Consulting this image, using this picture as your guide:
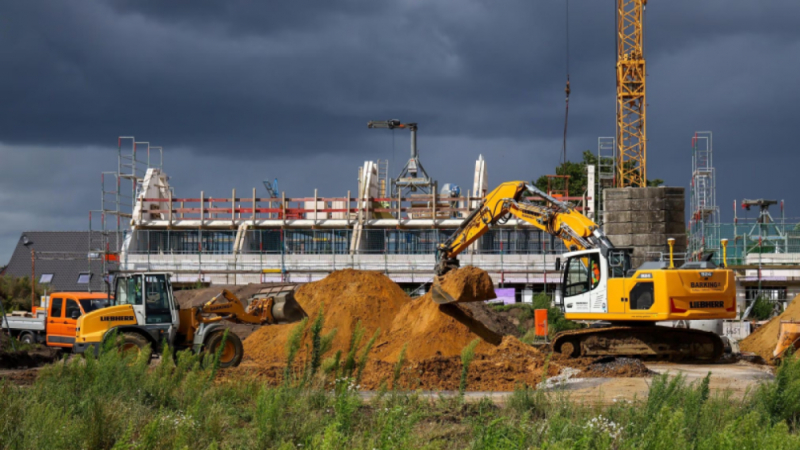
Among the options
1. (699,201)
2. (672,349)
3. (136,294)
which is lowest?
(672,349)

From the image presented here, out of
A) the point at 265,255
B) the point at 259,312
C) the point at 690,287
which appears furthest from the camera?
the point at 265,255

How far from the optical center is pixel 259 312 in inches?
985

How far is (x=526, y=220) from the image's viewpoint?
25.7 metres

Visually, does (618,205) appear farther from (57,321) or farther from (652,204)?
(57,321)

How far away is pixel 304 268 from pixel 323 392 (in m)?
43.1

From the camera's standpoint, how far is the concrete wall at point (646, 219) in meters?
46.8

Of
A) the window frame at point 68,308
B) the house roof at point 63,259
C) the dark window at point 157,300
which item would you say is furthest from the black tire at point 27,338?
the house roof at point 63,259

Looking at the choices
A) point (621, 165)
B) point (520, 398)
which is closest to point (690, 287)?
point (520, 398)

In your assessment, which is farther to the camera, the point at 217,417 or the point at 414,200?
the point at 414,200

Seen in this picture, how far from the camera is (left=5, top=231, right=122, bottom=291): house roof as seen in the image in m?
58.0

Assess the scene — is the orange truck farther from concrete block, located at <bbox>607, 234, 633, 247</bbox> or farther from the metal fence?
the metal fence

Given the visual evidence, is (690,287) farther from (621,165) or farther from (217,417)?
(621,165)

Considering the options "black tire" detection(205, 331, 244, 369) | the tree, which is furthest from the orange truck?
the tree

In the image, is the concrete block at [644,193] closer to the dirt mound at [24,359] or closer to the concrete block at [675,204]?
the concrete block at [675,204]
